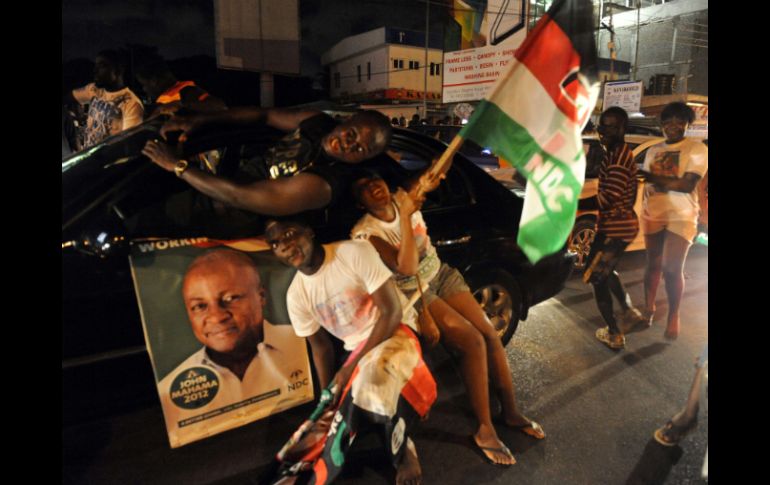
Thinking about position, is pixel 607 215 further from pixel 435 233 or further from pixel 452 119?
pixel 452 119

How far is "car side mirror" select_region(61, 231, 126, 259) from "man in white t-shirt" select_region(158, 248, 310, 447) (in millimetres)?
320

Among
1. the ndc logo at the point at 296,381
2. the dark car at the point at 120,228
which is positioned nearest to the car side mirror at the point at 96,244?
the dark car at the point at 120,228

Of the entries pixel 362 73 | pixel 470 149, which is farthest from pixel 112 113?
pixel 362 73

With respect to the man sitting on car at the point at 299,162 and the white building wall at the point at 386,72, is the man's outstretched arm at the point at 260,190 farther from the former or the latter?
the white building wall at the point at 386,72

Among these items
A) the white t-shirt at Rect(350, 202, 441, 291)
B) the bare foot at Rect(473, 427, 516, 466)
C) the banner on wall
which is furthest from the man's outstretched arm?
the banner on wall

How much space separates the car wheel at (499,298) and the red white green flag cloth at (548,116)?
3.23ft

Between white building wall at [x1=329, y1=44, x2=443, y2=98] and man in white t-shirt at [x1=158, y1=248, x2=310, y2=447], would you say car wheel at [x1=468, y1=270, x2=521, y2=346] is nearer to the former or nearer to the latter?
man in white t-shirt at [x1=158, y1=248, x2=310, y2=447]

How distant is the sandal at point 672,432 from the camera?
2.50 metres

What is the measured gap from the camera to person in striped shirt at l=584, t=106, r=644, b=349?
368 centimetres

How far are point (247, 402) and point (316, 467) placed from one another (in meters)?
0.43

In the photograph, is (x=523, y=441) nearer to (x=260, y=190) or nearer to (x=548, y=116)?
(x=548, y=116)

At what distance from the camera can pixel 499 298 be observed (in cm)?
332

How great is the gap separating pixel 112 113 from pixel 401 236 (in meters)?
2.64

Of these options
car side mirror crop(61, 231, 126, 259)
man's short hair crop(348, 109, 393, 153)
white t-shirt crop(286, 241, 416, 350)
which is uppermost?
man's short hair crop(348, 109, 393, 153)
